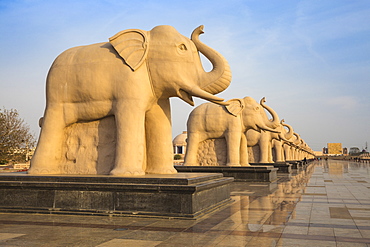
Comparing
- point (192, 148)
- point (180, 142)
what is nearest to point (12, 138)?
point (192, 148)

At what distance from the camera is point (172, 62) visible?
8.65 meters

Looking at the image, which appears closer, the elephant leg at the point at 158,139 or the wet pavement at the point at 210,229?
the wet pavement at the point at 210,229

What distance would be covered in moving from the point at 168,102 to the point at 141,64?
1515 millimetres

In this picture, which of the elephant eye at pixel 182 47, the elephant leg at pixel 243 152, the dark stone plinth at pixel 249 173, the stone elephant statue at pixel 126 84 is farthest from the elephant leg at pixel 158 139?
the elephant leg at pixel 243 152

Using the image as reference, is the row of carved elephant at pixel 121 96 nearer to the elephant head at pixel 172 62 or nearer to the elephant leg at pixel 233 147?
the elephant head at pixel 172 62

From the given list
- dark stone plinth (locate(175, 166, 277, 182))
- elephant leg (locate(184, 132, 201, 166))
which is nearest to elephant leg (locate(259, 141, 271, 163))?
dark stone plinth (locate(175, 166, 277, 182))

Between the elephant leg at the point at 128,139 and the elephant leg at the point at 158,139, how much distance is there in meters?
1.02

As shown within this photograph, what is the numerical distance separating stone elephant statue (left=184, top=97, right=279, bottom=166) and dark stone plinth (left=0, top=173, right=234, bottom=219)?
28.0 ft

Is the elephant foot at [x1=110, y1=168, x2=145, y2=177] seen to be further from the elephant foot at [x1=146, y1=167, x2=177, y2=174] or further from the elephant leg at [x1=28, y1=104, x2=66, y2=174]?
the elephant leg at [x1=28, y1=104, x2=66, y2=174]

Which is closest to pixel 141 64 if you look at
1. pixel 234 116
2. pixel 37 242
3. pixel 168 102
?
pixel 168 102

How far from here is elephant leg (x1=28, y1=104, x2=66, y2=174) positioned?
900 cm

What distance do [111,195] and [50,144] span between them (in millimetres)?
2508

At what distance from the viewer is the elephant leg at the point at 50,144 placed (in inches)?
354

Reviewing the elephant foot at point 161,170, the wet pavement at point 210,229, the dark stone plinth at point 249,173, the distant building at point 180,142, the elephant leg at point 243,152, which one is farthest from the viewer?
the distant building at point 180,142
